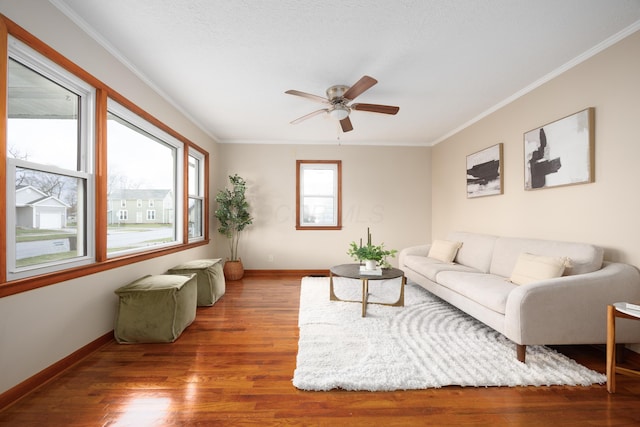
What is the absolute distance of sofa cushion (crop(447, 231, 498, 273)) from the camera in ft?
12.0

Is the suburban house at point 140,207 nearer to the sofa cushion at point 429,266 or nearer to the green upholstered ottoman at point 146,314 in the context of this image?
the green upholstered ottoman at point 146,314

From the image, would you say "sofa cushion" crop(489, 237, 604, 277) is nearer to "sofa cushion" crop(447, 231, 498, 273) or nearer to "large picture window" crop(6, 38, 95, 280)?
"sofa cushion" crop(447, 231, 498, 273)

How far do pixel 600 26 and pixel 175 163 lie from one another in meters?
4.80

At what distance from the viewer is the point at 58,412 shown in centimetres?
166

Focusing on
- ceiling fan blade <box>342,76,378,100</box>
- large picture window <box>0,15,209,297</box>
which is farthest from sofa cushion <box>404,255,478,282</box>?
large picture window <box>0,15,209,297</box>

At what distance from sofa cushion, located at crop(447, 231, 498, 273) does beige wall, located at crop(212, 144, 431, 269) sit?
62.4 inches

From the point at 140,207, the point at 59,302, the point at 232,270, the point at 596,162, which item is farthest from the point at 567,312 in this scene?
the point at 232,270

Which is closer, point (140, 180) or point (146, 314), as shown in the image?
point (146, 314)

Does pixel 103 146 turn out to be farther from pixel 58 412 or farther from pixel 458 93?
pixel 458 93

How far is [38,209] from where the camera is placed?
79.5 inches

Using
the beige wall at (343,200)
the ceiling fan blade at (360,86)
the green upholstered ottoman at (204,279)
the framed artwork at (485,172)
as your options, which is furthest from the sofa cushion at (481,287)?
the green upholstered ottoman at (204,279)

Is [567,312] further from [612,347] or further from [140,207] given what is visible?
[140,207]

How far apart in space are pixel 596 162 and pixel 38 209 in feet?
14.9

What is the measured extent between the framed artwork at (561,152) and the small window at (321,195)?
10.5ft
